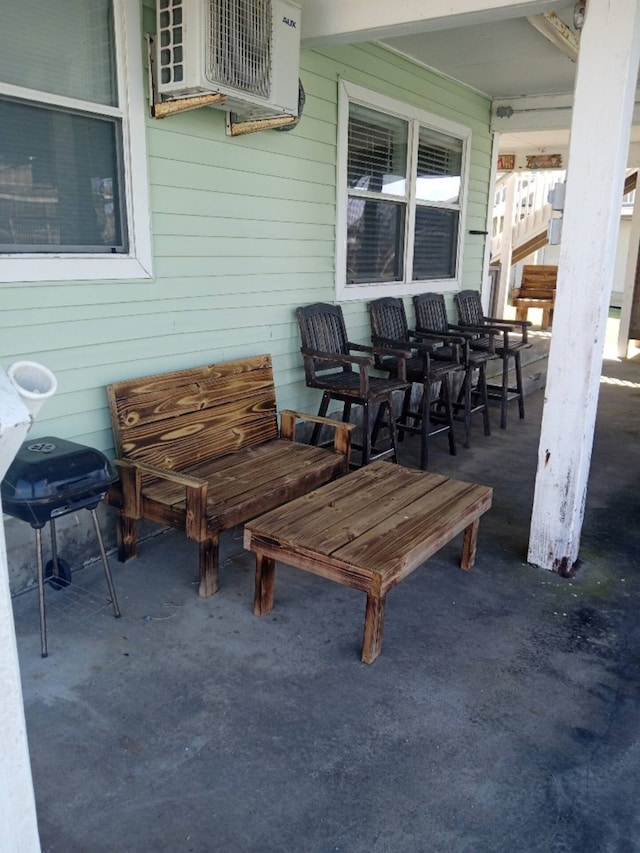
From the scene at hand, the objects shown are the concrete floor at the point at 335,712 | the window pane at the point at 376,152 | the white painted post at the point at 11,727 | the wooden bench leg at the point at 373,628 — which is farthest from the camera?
the window pane at the point at 376,152

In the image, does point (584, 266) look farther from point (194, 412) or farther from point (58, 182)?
point (58, 182)

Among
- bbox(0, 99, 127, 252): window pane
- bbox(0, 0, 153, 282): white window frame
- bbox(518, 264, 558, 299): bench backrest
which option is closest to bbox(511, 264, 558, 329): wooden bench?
bbox(518, 264, 558, 299): bench backrest

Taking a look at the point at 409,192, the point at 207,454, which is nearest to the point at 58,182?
the point at 207,454

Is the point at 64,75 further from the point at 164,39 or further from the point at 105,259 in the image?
the point at 105,259

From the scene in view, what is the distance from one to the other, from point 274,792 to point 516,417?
181 inches

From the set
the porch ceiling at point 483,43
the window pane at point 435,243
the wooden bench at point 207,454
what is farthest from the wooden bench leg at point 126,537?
the window pane at point 435,243

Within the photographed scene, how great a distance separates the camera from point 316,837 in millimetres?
1665

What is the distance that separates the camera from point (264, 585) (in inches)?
103

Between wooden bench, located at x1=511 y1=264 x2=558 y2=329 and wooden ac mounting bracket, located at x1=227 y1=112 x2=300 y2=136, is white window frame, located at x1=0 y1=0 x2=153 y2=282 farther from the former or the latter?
wooden bench, located at x1=511 y1=264 x2=558 y2=329

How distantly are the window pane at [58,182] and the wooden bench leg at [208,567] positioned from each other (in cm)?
132

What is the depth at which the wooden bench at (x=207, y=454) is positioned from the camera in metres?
2.76

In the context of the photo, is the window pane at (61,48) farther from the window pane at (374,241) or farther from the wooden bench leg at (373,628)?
the wooden bench leg at (373,628)

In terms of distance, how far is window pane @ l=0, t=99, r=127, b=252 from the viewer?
2.54 metres

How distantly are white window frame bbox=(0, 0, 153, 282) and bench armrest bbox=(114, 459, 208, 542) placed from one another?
809mm
